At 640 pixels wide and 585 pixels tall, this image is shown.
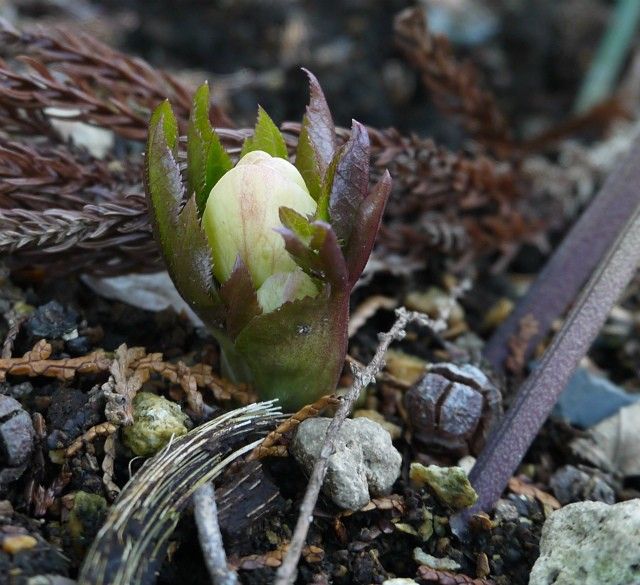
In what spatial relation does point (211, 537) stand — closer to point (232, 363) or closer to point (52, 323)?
point (232, 363)

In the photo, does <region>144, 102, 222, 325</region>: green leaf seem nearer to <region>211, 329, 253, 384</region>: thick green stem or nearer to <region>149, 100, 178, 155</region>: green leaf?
<region>149, 100, 178, 155</region>: green leaf

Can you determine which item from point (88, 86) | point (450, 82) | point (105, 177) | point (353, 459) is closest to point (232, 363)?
point (353, 459)

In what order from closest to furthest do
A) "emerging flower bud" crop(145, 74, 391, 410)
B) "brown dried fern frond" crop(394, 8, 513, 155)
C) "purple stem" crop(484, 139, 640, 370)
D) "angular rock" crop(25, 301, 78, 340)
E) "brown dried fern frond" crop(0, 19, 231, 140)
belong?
"emerging flower bud" crop(145, 74, 391, 410), "angular rock" crop(25, 301, 78, 340), "brown dried fern frond" crop(0, 19, 231, 140), "purple stem" crop(484, 139, 640, 370), "brown dried fern frond" crop(394, 8, 513, 155)

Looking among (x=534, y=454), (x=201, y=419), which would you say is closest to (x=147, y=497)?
(x=201, y=419)

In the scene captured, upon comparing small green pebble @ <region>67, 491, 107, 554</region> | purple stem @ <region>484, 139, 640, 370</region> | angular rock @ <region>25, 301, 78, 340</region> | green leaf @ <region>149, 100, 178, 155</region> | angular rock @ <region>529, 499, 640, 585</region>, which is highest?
green leaf @ <region>149, 100, 178, 155</region>

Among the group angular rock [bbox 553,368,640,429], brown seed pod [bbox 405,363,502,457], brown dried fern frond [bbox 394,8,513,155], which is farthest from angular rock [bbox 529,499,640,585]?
brown dried fern frond [bbox 394,8,513,155]

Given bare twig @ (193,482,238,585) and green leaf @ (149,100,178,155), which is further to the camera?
Result: green leaf @ (149,100,178,155)

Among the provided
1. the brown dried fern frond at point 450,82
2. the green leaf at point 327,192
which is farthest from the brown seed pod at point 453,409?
the brown dried fern frond at point 450,82
